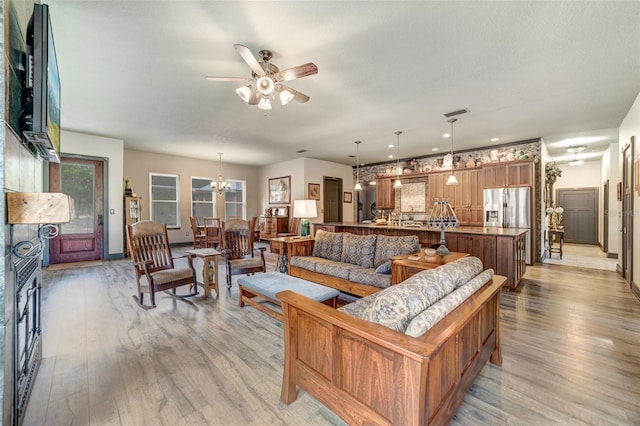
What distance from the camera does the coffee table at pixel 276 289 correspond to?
263cm

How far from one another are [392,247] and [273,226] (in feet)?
18.3

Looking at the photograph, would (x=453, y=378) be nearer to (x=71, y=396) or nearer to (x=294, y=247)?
(x=71, y=396)

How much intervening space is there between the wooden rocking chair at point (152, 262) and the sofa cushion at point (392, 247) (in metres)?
2.41

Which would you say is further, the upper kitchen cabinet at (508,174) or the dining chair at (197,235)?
the dining chair at (197,235)

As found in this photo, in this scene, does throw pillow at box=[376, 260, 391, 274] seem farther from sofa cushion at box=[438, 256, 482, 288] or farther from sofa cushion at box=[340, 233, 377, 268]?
sofa cushion at box=[438, 256, 482, 288]

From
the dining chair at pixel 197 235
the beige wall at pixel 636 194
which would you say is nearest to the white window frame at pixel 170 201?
the dining chair at pixel 197 235

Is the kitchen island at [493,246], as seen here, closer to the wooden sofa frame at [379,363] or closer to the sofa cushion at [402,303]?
the wooden sofa frame at [379,363]

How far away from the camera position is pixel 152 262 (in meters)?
3.23

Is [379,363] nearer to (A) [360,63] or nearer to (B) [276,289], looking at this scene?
(B) [276,289]

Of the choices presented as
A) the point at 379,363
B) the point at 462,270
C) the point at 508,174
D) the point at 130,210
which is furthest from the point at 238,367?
the point at 508,174

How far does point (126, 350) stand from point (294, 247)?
2.32 m

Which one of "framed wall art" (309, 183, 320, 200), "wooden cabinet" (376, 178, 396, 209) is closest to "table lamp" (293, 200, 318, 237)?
"framed wall art" (309, 183, 320, 200)

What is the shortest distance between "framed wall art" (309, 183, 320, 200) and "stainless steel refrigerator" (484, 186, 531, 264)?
179 inches

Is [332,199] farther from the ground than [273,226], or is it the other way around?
[332,199]
